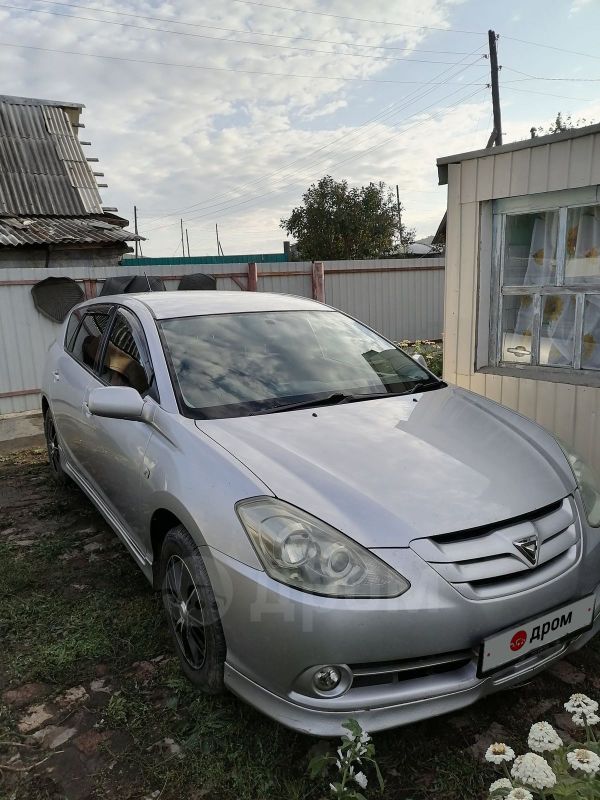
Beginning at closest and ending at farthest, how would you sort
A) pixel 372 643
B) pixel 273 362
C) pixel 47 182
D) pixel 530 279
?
1. pixel 372 643
2. pixel 273 362
3. pixel 530 279
4. pixel 47 182

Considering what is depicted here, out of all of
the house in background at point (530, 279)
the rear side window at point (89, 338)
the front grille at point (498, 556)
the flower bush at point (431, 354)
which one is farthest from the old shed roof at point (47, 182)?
the front grille at point (498, 556)

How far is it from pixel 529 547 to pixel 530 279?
3044 millimetres

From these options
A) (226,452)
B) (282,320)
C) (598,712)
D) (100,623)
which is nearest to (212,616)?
(226,452)

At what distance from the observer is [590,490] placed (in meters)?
2.40

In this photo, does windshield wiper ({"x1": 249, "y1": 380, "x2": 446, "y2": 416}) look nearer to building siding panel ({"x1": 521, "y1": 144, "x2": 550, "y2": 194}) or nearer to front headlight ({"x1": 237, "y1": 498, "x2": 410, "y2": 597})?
front headlight ({"x1": 237, "y1": 498, "x2": 410, "y2": 597})

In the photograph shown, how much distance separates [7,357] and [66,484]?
3778 mm

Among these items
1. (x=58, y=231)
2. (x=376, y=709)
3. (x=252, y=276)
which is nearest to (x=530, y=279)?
(x=376, y=709)

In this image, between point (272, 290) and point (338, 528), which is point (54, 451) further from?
point (272, 290)

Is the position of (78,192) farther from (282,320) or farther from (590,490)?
(590,490)

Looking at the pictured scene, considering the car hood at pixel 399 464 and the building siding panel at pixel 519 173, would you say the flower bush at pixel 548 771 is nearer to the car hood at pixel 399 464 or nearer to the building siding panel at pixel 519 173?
the car hood at pixel 399 464

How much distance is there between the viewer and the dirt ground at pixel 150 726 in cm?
191

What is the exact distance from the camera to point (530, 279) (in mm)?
4457

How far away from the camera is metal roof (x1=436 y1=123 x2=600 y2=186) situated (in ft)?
12.2

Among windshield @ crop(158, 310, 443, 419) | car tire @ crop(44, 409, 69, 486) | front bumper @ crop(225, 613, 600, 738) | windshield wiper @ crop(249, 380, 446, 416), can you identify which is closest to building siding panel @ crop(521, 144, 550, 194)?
windshield @ crop(158, 310, 443, 419)
